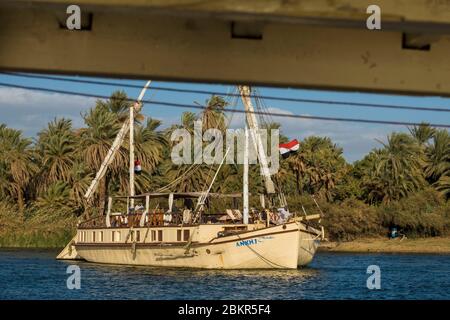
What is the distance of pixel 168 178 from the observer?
7844cm

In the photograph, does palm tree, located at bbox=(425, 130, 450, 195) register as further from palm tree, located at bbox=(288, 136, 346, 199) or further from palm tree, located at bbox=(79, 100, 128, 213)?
palm tree, located at bbox=(79, 100, 128, 213)

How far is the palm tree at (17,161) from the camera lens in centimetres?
7756

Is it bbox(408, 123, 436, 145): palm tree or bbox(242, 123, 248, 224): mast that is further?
bbox(408, 123, 436, 145): palm tree

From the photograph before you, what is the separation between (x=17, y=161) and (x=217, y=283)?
43.4 meters

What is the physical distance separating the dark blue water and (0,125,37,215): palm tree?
26.0 meters

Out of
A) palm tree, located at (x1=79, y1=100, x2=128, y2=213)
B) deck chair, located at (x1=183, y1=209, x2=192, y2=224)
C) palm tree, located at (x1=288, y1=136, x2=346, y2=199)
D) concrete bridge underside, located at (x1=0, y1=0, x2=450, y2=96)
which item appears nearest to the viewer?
concrete bridge underside, located at (x1=0, y1=0, x2=450, y2=96)

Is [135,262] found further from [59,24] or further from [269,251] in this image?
[59,24]

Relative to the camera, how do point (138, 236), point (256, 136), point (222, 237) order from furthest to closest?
point (138, 236) < point (256, 136) < point (222, 237)

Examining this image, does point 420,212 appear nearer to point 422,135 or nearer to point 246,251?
point 422,135

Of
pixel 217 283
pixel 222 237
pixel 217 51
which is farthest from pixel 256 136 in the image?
pixel 217 51

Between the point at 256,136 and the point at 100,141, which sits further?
the point at 100,141

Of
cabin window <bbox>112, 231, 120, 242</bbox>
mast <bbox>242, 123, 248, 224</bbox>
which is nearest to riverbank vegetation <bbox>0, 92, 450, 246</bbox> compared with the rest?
cabin window <bbox>112, 231, 120, 242</bbox>

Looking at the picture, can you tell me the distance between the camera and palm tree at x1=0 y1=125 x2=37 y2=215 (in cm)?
7756

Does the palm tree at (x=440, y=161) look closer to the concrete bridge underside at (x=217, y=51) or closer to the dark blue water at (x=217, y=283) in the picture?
the dark blue water at (x=217, y=283)
